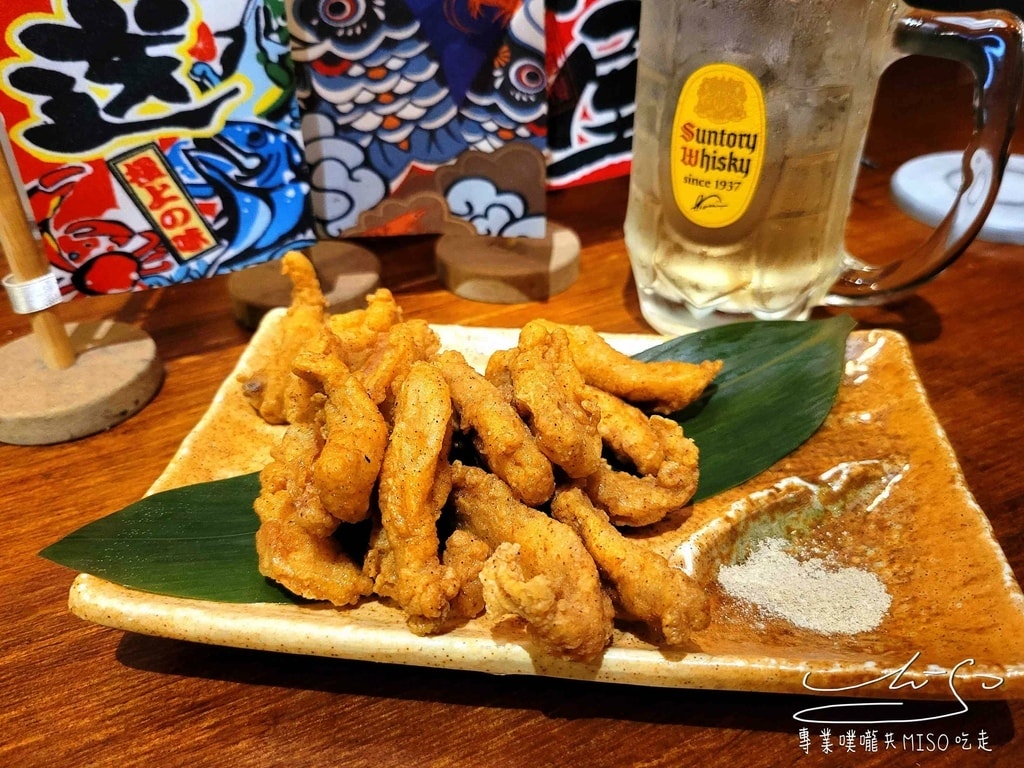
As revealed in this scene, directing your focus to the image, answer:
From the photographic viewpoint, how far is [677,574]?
3.71ft

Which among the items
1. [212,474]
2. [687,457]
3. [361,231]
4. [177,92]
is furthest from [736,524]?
[177,92]

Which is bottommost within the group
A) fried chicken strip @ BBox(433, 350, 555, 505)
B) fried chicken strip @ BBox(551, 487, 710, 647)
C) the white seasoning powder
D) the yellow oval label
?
the white seasoning powder

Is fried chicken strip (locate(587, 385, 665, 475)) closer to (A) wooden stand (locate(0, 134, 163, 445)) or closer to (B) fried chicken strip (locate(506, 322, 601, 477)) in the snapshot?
(B) fried chicken strip (locate(506, 322, 601, 477))

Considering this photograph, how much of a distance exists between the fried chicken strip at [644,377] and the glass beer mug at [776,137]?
1.38ft

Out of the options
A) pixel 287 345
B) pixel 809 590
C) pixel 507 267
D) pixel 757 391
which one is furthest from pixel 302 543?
pixel 507 267

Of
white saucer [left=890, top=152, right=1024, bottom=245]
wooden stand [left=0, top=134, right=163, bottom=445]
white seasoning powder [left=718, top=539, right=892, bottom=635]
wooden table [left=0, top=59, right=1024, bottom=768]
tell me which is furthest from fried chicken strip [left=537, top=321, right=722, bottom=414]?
white saucer [left=890, top=152, right=1024, bottom=245]

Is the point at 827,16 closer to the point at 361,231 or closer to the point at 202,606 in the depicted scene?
the point at 361,231

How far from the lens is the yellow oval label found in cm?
165

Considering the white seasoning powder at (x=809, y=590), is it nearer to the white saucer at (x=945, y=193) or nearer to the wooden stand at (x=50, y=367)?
the wooden stand at (x=50, y=367)

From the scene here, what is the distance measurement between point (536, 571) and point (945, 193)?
252 cm

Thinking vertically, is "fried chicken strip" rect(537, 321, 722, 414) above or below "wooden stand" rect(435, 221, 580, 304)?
above

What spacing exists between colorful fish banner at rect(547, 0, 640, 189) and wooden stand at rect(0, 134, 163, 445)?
1350 mm

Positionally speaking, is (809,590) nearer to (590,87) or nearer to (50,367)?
(590,87)

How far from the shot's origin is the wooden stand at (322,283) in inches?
88.2
